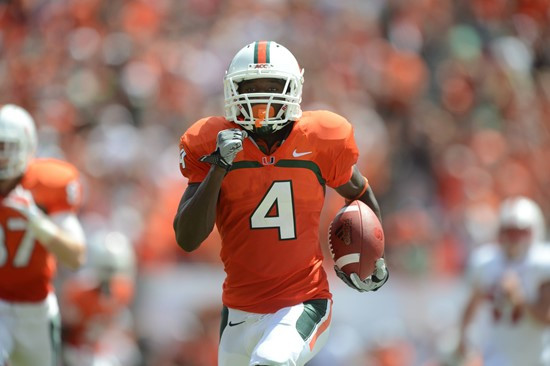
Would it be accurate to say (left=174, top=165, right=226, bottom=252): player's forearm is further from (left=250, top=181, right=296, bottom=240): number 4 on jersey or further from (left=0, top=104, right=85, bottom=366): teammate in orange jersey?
(left=0, top=104, right=85, bottom=366): teammate in orange jersey

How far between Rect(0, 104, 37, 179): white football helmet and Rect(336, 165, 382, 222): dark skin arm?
178cm

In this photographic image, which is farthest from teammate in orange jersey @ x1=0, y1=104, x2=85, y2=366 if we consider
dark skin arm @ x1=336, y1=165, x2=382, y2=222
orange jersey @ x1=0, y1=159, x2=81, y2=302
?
dark skin arm @ x1=336, y1=165, x2=382, y2=222

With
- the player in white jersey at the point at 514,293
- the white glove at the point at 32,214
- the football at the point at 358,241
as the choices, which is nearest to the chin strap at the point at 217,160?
the football at the point at 358,241

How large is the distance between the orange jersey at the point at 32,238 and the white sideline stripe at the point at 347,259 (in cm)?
179

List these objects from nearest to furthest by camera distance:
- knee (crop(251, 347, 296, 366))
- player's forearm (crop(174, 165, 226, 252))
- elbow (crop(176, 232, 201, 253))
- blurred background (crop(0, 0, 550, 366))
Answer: knee (crop(251, 347, 296, 366)), player's forearm (crop(174, 165, 226, 252)), elbow (crop(176, 232, 201, 253)), blurred background (crop(0, 0, 550, 366))

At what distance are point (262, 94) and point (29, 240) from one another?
1.80m

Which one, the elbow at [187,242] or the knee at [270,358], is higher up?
the elbow at [187,242]

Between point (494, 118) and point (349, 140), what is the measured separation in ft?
24.3

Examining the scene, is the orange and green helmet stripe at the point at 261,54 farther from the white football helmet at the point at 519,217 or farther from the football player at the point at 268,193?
the white football helmet at the point at 519,217

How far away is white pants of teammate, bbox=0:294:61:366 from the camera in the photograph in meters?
5.19

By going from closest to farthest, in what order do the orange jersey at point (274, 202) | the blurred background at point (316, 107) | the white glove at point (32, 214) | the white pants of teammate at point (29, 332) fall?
the orange jersey at point (274, 202)
the white glove at point (32, 214)
the white pants of teammate at point (29, 332)
the blurred background at point (316, 107)

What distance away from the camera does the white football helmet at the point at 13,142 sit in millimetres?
5082

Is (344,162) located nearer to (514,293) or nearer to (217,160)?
(217,160)

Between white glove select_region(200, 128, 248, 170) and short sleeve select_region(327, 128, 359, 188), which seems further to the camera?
Answer: short sleeve select_region(327, 128, 359, 188)
